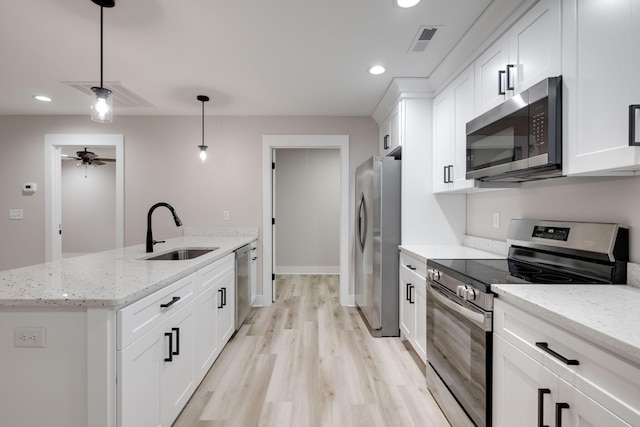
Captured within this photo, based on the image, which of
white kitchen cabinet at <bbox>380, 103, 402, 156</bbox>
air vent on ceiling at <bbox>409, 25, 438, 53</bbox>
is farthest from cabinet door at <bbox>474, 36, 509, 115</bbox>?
white kitchen cabinet at <bbox>380, 103, 402, 156</bbox>

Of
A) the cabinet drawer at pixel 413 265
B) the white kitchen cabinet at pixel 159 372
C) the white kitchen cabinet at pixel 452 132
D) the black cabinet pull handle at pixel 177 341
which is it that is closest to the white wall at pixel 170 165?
the white kitchen cabinet at pixel 452 132

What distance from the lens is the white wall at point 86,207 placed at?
691 cm

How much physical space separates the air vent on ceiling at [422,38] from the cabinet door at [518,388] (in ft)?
6.26

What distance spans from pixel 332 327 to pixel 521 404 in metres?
2.19

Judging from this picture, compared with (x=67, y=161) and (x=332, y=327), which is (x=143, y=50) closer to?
(x=332, y=327)

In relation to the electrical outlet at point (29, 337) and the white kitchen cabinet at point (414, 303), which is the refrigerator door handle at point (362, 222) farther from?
the electrical outlet at point (29, 337)

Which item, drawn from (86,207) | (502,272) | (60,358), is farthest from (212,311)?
(86,207)

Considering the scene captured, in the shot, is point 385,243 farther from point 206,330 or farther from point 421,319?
point 206,330

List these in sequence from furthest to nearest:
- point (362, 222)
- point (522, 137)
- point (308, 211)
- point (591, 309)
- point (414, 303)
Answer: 1. point (308, 211)
2. point (362, 222)
3. point (414, 303)
4. point (522, 137)
5. point (591, 309)

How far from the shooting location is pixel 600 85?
120cm

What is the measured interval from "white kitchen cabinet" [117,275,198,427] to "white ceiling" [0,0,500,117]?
1.80m

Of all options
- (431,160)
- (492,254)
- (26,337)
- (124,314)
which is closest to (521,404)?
(492,254)

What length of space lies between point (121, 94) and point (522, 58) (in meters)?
3.46

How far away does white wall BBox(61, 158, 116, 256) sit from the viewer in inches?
272
